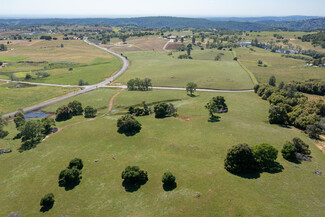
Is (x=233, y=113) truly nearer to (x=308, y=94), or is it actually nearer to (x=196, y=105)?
(x=196, y=105)

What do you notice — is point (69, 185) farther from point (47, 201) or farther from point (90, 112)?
point (90, 112)

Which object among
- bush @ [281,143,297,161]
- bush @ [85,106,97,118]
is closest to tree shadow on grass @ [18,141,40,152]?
bush @ [85,106,97,118]

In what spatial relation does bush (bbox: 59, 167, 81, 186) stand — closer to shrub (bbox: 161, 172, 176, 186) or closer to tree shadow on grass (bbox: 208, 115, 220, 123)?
shrub (bbox: 161, 172, 176, 186)

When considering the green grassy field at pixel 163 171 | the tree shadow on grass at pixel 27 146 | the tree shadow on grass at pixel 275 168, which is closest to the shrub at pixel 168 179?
the green grassy field at pixel 163 171

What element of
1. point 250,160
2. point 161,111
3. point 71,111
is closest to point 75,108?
point 71,111

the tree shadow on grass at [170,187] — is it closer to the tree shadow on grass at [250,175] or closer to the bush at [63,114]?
the tree shadow on grass at [250,175]
